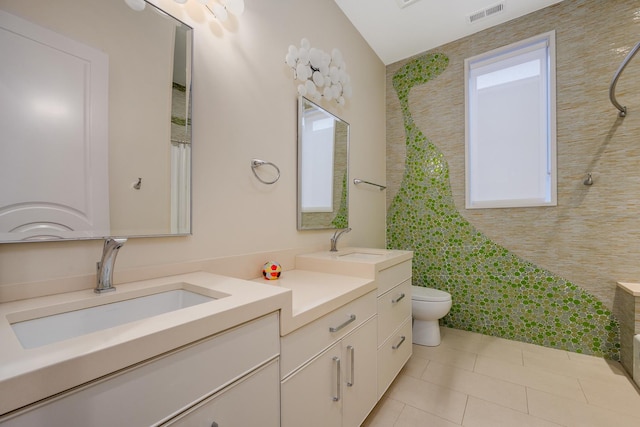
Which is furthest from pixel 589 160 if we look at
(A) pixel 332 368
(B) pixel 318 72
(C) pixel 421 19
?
(A) pixel 332 368

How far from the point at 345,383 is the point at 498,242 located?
1893 millimetres

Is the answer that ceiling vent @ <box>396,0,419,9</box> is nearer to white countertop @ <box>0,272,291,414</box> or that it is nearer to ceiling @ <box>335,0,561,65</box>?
ceiling @ <box>335,0,561,65</box>

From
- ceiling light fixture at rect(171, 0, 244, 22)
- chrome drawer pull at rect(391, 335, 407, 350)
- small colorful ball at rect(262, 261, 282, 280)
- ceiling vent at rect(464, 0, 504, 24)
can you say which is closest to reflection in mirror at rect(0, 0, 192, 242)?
ceiling light fixture at rect(171, 0, 244, 22)

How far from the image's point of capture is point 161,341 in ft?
1.82

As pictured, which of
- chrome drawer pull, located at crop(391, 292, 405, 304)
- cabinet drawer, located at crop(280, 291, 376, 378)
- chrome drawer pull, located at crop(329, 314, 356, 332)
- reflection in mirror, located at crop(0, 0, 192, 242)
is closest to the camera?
reflection in mirror, located at crop(0, 0, 192, 242)

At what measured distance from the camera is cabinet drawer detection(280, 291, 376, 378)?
0.88 m

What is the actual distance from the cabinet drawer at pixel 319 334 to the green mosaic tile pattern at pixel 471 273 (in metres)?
1.55

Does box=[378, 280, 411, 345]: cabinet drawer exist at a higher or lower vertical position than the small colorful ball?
lower

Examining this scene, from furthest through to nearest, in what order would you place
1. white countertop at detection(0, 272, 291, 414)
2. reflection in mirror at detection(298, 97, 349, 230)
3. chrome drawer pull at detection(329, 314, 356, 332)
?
1. reflection in mirror at detection(298, 97, 349, 230)
2. chrome drawer pull at detection(329, 314, 356, 332)
3. white countertop at detection(0, 272, 291, 414)

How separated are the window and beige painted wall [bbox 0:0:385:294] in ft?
4.65

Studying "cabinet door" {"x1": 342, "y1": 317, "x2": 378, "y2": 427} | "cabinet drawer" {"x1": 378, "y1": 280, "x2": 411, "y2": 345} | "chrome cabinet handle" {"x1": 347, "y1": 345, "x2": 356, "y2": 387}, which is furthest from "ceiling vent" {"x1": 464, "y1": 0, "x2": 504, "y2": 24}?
"chrome cabinet handle" {"x1": 347, "y1": 345, "x2": 356, "y2": 387}

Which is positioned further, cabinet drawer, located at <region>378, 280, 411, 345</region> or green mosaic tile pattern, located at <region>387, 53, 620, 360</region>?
green mosaic tile pattern, located at <region>387, 53, 620, 360</region>

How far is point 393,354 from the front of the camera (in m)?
1.63

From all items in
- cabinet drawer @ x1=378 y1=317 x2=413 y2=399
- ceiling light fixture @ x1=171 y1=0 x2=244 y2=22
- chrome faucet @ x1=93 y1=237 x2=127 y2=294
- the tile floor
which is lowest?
the tile floor
